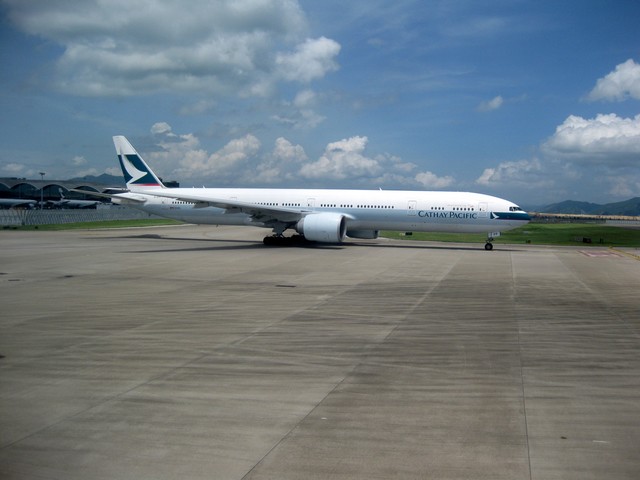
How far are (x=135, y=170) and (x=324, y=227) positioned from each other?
17.4 metres

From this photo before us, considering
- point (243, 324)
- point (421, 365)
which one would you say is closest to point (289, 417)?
point (421, 365)

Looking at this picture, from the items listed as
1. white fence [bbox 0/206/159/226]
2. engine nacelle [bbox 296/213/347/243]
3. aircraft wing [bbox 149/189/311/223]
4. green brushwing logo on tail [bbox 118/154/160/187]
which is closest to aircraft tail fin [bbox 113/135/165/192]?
green brushwing logo on tail [bbox 118/154/160/187]

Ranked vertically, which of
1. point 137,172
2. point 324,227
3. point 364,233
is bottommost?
point 364,233

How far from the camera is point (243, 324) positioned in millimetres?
12305

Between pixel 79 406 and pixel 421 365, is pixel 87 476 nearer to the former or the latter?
pixel 79 406

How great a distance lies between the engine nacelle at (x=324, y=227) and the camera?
31.3 m

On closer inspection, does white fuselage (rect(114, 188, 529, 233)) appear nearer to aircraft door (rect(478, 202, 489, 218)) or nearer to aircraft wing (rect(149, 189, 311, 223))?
aircraft door (rect(478, 202, 489, 218))

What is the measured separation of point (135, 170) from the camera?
4094 cm

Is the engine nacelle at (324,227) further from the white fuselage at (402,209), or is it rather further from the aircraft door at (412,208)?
the aircraft door at (412,208)

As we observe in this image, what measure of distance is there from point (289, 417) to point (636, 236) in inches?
2048

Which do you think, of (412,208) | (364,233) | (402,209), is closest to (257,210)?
(364,233)

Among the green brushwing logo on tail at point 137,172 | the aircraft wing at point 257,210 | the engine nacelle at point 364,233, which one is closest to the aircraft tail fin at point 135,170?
the green brushwing logo on tail at point 137,172

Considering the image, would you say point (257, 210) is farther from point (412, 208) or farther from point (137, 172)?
point (137, 172)

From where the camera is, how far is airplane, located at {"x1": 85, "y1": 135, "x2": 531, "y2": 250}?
3206 cm
